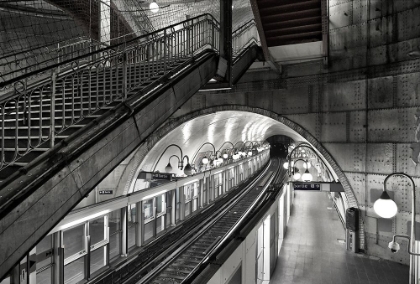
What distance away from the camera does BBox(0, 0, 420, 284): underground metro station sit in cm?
376

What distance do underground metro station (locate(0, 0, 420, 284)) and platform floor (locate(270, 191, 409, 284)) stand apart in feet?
0.21

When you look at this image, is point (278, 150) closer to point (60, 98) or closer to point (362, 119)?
point (362, 119)

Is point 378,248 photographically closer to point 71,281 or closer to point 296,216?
point 296,216

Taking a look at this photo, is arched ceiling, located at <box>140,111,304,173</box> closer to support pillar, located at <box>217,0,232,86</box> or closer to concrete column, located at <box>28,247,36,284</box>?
support pillar, located at <box>217,0,232,86</box>

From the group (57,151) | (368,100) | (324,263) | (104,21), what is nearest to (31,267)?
(57,151)

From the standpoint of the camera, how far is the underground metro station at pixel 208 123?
3.76m

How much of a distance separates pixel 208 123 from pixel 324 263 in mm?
8716

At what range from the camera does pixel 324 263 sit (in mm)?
9859

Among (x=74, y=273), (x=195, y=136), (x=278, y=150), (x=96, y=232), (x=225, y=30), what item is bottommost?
(x=96, y=232)

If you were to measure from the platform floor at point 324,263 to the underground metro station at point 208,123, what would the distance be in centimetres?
6

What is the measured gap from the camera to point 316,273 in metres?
9.24

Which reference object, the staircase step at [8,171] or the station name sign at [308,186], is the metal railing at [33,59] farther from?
the station name sign at [308,186]

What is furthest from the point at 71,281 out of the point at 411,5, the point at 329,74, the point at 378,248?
the point at 411,5

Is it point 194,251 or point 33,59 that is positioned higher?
point 33,59
